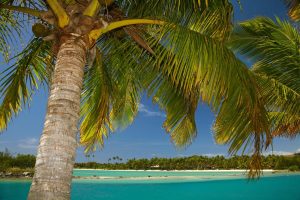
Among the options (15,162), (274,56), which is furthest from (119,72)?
(15,162)

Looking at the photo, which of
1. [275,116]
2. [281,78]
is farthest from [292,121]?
[281,78]

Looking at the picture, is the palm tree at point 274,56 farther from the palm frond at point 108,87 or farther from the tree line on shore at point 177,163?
the tree line on shore at point 177,163

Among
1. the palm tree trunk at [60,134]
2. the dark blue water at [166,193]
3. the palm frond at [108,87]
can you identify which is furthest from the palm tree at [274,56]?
the dark blue water at [166,193]

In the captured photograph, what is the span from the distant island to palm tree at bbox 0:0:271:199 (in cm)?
2201

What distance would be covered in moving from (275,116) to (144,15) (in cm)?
612

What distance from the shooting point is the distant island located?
30.0 metres

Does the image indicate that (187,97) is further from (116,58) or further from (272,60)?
(272,60)

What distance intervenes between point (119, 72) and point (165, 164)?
4069cm

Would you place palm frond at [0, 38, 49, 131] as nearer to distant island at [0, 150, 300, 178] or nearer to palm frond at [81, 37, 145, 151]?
palm frond at [81, 37, 145, 151]

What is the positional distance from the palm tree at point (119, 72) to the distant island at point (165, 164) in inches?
866

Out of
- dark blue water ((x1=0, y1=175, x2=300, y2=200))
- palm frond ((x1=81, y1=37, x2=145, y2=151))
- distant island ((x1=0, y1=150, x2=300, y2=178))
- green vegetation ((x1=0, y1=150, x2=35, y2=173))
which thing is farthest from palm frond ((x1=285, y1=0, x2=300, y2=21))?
green vegetation ((x1=0, y1=150, x2=35, y2=173))

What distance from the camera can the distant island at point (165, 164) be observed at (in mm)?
29969

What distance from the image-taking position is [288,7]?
7906mm

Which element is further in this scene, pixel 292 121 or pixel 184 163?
pixel 184 163
